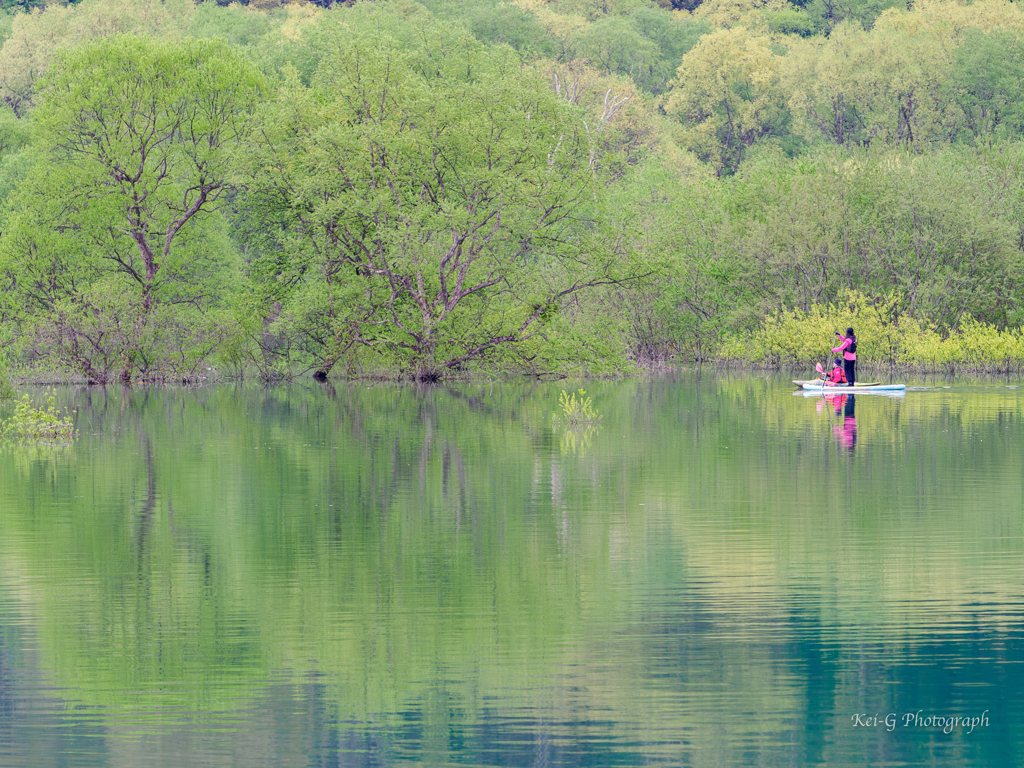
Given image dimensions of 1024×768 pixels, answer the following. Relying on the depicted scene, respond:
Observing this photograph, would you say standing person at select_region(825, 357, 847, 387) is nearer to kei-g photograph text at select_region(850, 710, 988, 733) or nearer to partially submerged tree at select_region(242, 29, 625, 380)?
partially submerged tree at select_region(242, 29, 625, 380)

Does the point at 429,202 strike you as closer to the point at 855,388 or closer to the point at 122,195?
the point at 122,195

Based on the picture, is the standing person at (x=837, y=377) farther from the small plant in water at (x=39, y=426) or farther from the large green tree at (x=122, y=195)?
the small plant in water at (x=39, y=426)

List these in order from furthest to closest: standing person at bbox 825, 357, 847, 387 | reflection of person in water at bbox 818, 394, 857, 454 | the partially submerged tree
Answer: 1. the partially submerged tree
2. standing person at bbox 825, 357, 847, 387
3. reflection of person in water at bbox 818, 394, 857, 454

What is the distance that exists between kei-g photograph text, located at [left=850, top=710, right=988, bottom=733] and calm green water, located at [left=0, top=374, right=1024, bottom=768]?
0.04 metres

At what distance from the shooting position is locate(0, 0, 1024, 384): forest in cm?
4747

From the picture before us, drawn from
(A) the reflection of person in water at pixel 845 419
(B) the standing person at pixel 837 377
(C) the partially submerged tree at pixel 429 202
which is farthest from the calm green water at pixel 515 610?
(C) the partially submerged tree at pixel 429 202

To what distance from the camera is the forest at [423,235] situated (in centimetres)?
4747

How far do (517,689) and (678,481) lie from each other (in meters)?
10.7

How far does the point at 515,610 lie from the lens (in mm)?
11062

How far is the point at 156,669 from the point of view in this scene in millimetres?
9547

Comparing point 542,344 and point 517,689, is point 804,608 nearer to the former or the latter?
point 517,689

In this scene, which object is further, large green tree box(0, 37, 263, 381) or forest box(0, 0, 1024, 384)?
large green tree box(0, 37, 263, 381)

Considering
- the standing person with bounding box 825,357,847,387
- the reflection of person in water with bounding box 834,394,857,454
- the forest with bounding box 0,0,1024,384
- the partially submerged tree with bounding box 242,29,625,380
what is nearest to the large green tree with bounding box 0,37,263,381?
the forest with bounding box 0,0,1024,384

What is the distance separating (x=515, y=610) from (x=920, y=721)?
354cm
